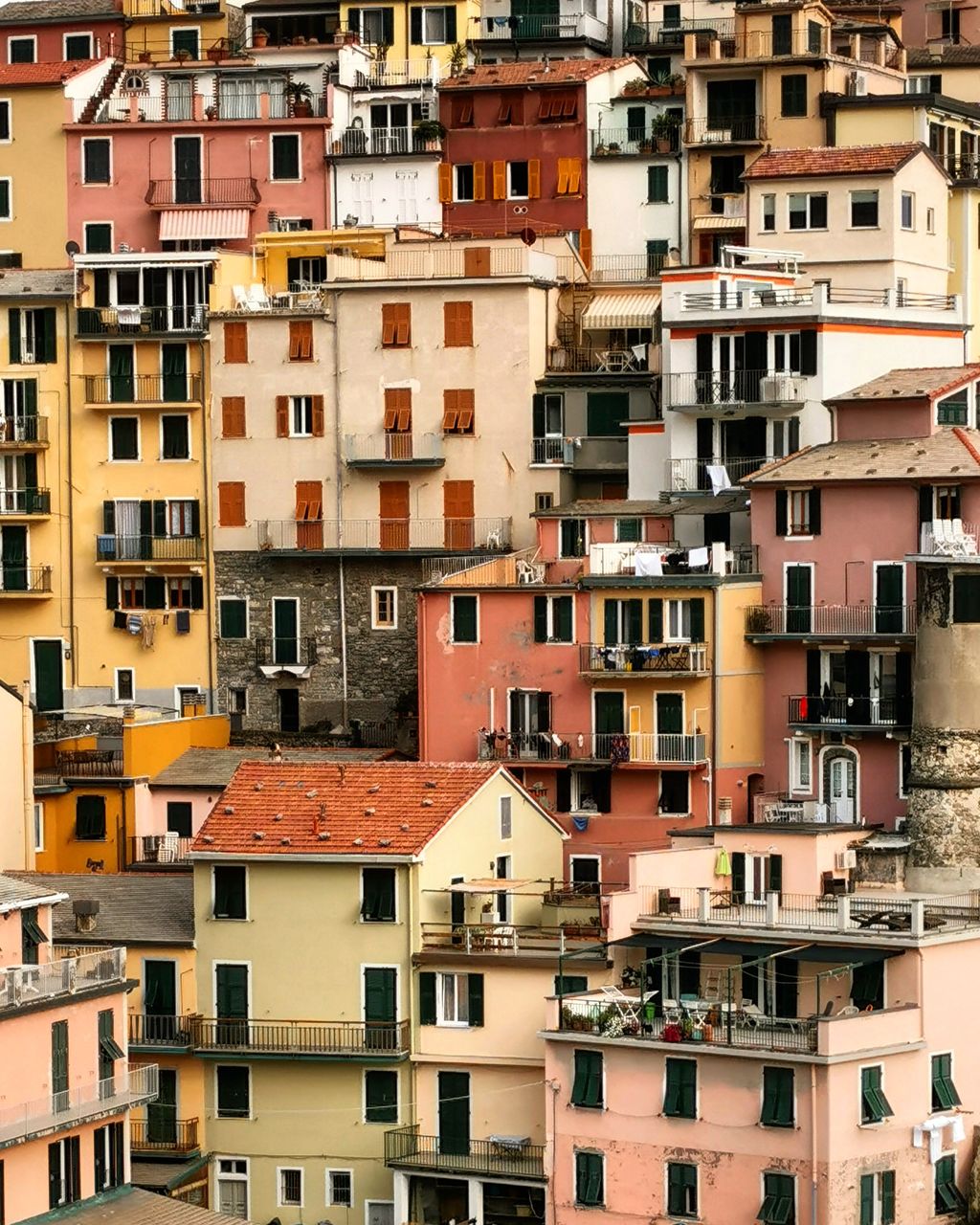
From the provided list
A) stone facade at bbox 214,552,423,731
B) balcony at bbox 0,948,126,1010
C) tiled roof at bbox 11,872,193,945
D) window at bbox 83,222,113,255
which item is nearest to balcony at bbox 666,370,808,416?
stone facade at bbox 214,552,423,731

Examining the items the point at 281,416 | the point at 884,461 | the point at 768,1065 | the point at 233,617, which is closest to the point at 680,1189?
the point at 768,1065

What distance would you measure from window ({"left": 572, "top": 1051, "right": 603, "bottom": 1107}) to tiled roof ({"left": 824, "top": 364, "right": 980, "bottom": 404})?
22643 millimetres

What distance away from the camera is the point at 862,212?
106m

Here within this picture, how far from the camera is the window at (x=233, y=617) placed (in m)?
105

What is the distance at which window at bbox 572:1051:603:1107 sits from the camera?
80000mm

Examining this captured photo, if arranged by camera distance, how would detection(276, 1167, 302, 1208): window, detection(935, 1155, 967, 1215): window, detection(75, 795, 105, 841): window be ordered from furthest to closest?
detection(75, 795, 105, 841): window → detection(276, 1167, 302, 1208): window → detection(935, 1155, 967, 1215): window

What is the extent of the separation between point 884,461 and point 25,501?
2549cm

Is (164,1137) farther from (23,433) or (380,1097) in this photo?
(23,433)

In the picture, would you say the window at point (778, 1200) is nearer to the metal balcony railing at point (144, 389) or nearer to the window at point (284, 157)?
the metal balcony railing at point (144, 389)

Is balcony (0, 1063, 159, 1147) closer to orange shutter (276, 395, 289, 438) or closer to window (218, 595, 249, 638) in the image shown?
window (218, 595, 249, 638)

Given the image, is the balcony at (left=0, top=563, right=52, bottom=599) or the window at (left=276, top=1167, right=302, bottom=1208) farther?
the balcony at (left=0, top=563, right=52, bottom=599)

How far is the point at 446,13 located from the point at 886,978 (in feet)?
159

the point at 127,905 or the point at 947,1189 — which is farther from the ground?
the point at 127,905

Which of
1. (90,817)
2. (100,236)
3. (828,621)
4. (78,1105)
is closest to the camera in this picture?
(78,1105)
